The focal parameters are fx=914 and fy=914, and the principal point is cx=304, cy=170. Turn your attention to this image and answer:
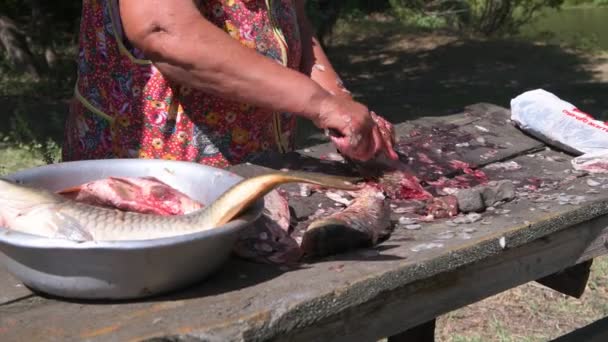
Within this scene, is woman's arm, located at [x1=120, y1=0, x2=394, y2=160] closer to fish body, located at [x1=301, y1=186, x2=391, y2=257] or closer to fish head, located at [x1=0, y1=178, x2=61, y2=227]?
fish body, located at [x1=301, y1=186, x2=391, y2=257]

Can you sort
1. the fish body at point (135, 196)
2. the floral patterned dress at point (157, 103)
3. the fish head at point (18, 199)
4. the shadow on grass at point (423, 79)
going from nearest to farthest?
the fish head at point (18, 199), the fish body at point (135, 196), the floral patterned dress at point (157, 103), the shadow on grass at point (423, 79)

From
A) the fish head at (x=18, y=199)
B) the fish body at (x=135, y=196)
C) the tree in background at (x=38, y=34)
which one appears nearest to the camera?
the fish head at (x=18, y=199)

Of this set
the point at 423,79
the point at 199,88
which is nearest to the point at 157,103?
the point at 199,88

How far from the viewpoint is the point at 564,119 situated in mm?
3244

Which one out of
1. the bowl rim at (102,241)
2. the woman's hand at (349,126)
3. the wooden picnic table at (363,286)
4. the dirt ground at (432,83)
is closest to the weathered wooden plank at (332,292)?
the wooden picnic table at (363,286)

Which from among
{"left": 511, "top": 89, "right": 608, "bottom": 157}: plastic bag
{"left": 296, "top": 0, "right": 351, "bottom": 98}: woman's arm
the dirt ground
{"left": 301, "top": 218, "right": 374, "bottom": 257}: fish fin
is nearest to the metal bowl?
{"left": 301, "top": 218, "right": 374, "bottom": 257}: fish fin

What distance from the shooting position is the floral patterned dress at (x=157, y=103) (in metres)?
2.71

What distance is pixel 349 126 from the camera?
2457 mm

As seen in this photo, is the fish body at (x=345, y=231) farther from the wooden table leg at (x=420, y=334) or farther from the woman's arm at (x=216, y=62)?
the wooden table leg at (x=420, y=334)

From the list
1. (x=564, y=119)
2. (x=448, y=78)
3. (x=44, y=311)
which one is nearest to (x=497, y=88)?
(x=448, y=78)

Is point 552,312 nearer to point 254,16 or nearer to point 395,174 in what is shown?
point 395,174

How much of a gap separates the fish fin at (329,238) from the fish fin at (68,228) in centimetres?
53

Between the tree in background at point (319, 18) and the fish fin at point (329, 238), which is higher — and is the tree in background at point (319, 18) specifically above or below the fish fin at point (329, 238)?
below

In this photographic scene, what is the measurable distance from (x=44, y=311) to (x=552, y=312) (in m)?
3.27
